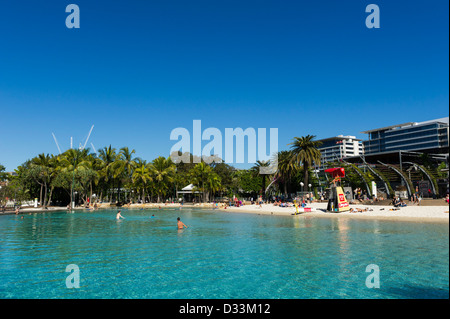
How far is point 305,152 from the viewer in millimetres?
52688

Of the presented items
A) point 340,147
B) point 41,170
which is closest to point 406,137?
point 340,147

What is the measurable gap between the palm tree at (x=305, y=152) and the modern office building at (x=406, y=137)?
92.2 meters

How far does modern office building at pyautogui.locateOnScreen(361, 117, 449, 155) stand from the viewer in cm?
13562

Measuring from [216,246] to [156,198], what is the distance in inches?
2590

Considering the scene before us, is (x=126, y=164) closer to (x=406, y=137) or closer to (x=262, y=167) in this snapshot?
(x=262, y=167)

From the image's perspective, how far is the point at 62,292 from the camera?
9.52 metres

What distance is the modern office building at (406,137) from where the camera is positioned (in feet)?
445

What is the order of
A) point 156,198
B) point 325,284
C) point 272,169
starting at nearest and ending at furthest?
1. point 325,284
2. point 272,169
3. point 156,198

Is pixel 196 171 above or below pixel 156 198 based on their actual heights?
above

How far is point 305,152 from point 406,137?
4785 inches

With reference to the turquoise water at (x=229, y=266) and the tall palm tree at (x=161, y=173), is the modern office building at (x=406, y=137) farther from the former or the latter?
the turquoise water at (x=229, y=266)

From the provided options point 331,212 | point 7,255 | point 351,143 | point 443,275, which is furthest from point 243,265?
point 351,143
